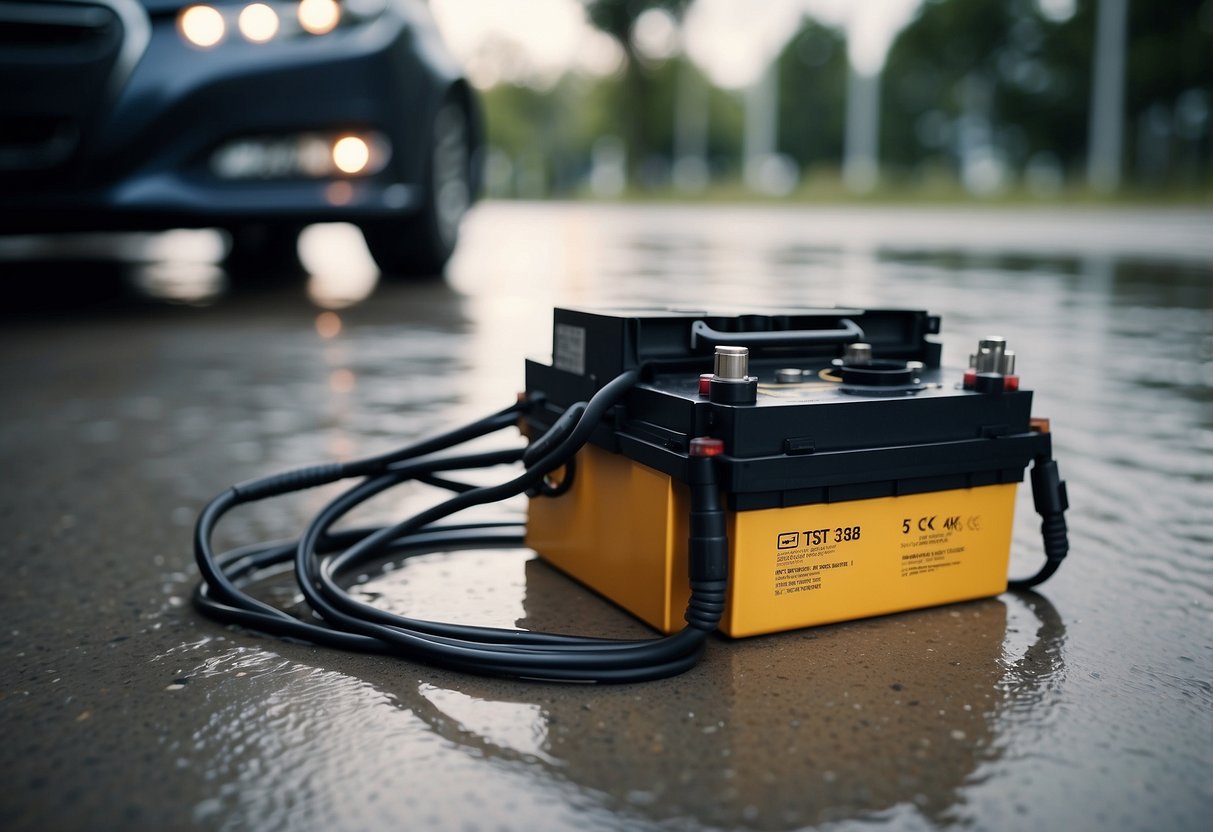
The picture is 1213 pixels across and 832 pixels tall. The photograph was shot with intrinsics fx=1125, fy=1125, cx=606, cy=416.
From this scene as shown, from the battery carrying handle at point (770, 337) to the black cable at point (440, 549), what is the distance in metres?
0.12

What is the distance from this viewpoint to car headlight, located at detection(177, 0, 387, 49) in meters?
3.99

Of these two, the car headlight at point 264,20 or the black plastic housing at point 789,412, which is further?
the car headlight at point 264,20

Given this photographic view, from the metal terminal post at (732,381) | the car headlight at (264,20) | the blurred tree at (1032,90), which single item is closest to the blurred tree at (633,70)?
the blurred tree at (1032,90)

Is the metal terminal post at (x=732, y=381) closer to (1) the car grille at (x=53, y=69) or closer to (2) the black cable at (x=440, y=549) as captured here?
(2) the black cable at (x=440, y=549)

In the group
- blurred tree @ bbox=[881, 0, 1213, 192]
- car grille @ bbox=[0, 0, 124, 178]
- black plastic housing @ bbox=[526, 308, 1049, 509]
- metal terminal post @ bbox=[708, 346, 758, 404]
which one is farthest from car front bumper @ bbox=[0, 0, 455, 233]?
blurred tree @ bbox=[881, 0, 1213, 192]

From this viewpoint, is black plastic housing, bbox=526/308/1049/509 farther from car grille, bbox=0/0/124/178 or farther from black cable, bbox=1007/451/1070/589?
car grille, bbox=0/0/124/178

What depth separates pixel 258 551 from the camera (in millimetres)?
1790

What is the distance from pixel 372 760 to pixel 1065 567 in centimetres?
114

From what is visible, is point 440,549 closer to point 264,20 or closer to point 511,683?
point 511,683

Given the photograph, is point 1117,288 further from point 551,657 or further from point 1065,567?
point 551,657

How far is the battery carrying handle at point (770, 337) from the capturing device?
1.54 meters

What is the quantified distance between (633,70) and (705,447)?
3816cm

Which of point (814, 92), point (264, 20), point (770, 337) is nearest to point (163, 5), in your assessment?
point (264, 20)

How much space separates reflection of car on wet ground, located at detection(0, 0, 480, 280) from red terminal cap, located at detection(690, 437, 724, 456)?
3.22 m
